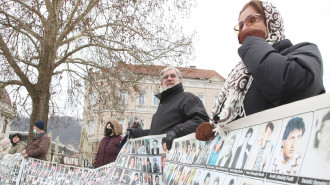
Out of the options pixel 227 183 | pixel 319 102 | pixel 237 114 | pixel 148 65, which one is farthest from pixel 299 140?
A: pixel 148 65

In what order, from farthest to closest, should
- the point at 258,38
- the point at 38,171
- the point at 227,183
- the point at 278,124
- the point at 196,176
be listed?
the point at 38,171 → the point at 196,176 → the point at 258,38 → the point at 227,183 → the point at 278,124

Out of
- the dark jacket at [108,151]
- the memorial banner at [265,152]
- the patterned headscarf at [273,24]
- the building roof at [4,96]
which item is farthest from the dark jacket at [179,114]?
the building roof at [4,96]

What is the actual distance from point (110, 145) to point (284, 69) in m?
4.61

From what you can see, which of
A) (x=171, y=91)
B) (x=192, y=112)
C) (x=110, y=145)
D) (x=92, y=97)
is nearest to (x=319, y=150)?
(x=192, y=112)

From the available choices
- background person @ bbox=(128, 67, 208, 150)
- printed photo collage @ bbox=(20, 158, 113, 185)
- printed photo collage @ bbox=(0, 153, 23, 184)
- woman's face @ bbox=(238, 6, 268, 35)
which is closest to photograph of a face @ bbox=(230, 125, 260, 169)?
woman's face @ bbox=(238, 6, 268, 35)

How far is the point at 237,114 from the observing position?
4.22 feet

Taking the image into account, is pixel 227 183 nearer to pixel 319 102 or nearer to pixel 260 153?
pixel 260 153

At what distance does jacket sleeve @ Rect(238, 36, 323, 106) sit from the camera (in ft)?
3.37

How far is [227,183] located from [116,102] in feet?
36.9

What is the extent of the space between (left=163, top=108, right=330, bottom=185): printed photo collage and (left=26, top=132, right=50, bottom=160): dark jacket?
4.61 metres

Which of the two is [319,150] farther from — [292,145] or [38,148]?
[38,148]

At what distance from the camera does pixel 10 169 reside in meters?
5.14

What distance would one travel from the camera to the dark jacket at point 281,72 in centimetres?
103

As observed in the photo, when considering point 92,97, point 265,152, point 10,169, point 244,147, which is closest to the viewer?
point 265,152
